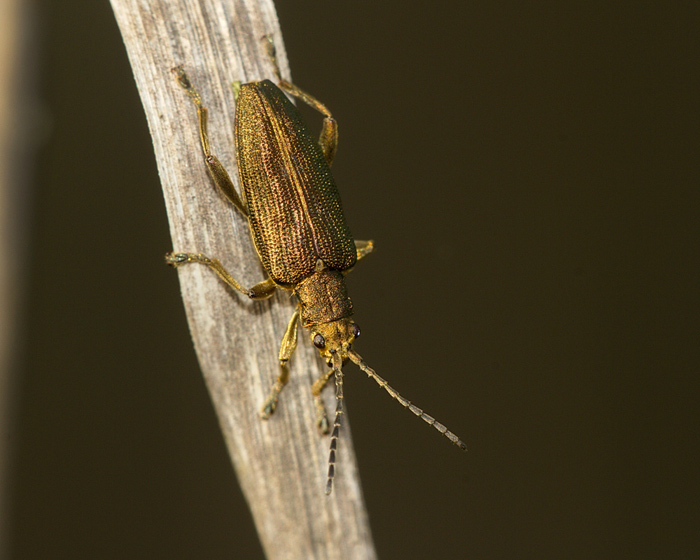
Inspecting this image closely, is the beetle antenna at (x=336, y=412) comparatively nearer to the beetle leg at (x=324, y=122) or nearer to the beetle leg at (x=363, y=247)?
the beetle leg at (x=363, y=247)

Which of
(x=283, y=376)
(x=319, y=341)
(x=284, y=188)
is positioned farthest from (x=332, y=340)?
(x=284, y=188)

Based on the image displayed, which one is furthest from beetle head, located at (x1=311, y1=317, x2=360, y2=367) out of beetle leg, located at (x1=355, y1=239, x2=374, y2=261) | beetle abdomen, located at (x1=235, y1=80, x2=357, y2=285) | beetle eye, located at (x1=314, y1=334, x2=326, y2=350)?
beetle leg, located at (x1=355, y1=239, x2=374, y2=261)

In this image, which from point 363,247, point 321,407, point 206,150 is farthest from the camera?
point 363,247

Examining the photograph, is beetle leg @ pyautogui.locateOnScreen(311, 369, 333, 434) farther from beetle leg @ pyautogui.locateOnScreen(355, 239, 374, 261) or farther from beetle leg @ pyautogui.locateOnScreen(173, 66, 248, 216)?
beetle leg @ pyautogui.locateOnScreen(173, 66, 248, 216)

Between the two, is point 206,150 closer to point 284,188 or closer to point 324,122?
point 284,188

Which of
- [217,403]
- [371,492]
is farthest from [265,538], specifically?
[371,492]

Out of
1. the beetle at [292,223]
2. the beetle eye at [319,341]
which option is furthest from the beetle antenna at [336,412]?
the beetle eye at [319,341]
